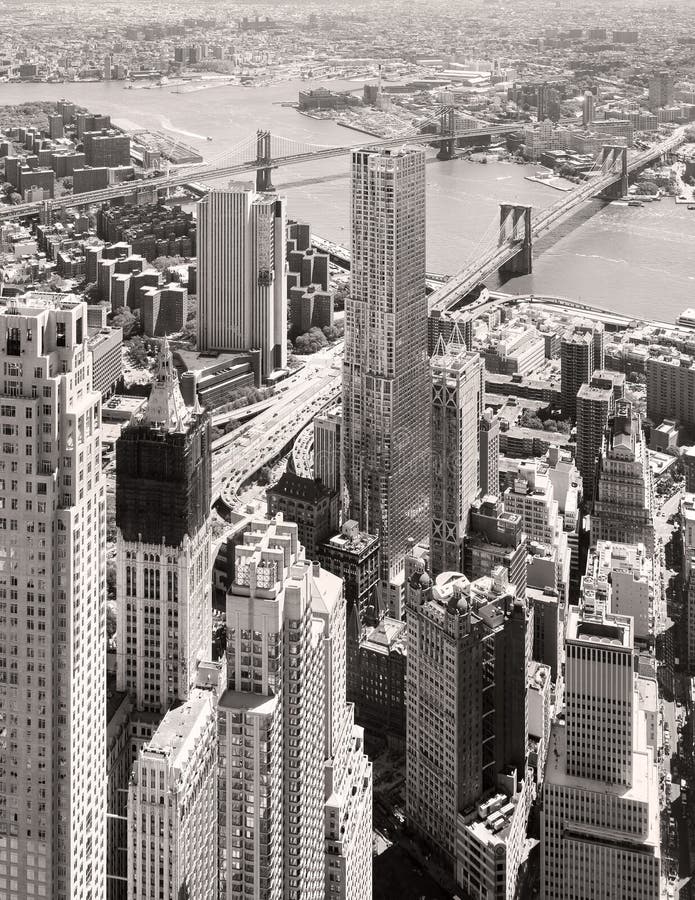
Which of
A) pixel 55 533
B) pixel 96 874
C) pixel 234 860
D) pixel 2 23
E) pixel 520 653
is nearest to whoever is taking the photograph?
pixel 55 533

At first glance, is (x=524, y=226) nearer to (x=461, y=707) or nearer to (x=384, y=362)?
(x=384, y=362)

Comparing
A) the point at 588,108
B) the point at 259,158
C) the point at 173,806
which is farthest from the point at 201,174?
the point at 173,806

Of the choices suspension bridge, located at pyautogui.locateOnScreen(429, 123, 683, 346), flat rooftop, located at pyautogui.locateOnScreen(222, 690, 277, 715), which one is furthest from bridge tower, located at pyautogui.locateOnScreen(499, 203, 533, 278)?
flat rooftop, located at pyautogui.locateOnScreen(222, 690, 277, 715)

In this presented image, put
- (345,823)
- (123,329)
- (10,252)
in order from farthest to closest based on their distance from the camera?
(10,252) < (123,329) < (345,823)

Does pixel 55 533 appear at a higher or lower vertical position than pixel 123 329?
higher

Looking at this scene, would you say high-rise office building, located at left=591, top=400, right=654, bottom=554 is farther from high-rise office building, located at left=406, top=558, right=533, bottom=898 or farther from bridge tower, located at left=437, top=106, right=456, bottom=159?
bridge tower, located at left=437, top=106, right=456, bottom=159

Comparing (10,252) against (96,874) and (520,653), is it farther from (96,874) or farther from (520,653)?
(96,874)

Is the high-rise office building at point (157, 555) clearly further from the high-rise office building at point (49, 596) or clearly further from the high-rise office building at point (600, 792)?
the high-rise office building at point (49, 596)

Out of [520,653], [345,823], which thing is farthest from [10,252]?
[345,823]
